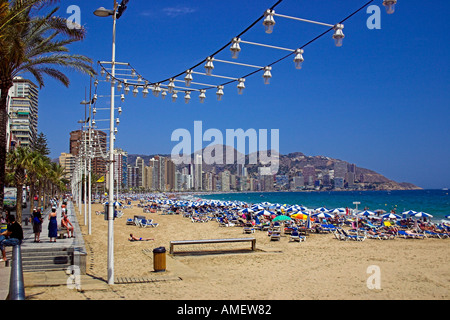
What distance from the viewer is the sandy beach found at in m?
9.30

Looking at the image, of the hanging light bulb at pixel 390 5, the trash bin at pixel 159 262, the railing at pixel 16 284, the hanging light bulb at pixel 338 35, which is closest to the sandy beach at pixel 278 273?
the trash bin at pixel 159 262

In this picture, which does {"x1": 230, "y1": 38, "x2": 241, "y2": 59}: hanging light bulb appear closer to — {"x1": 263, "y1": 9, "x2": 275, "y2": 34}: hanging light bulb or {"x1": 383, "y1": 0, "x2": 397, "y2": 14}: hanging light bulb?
{"x1": 263, "y1": 9, "x2": 275, "y2": 34}: hanging light bulb

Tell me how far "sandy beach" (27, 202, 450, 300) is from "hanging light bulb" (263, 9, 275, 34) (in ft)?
18.8

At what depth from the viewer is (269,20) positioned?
6.90 meters

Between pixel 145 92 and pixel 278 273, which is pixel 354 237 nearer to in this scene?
pixel 278 273

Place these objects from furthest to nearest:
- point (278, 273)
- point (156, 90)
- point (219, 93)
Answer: point (278, 273) → point (156, 90) → point (219, 93)

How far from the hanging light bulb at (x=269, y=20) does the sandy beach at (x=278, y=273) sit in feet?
18.8

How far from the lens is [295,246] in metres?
19.7

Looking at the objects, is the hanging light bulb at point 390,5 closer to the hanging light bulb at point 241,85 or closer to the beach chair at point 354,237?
the hanging light bulb at point 241,85

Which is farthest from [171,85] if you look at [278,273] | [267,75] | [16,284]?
[16,284]

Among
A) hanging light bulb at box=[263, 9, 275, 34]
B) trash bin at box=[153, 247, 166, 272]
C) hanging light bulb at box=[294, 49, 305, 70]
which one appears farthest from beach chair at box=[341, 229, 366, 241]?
hanging light bulb at box=[263, 9, 275, 34]

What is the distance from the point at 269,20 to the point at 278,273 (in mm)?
8050

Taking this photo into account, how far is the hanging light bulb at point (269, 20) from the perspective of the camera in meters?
6.89
